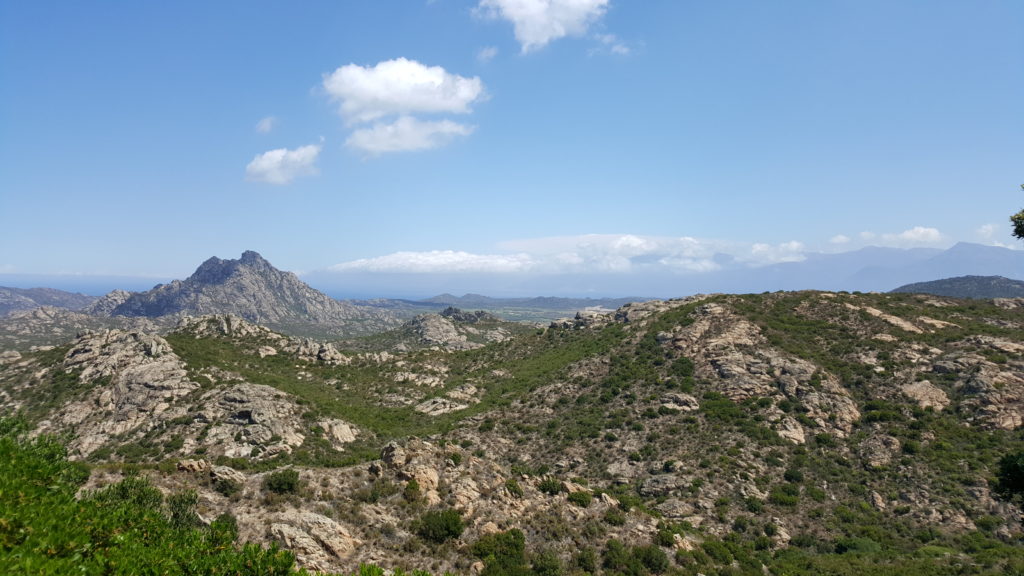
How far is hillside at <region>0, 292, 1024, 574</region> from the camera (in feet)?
82.7

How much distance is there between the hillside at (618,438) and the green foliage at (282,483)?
0.13 meters

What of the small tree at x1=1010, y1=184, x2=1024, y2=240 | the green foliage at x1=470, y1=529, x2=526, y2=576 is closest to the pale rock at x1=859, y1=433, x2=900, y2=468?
the small tree at x1=1010, y1=184, x2=1024, y2=240

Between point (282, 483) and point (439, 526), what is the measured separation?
34.8ft

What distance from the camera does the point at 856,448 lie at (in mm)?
41406

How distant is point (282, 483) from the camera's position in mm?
25531

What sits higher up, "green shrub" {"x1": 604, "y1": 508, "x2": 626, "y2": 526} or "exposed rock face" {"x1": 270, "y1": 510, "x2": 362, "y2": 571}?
"exposed rock face" {"x1": 270, "y1": 510, "x2": 362, "y2": 571}

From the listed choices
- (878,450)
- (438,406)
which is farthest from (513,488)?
(438,406)

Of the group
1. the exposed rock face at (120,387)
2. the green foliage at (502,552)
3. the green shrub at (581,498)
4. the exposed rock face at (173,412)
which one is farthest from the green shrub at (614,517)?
the exposed rock face at (120,387)

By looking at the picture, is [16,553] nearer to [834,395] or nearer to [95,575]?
[95,575]

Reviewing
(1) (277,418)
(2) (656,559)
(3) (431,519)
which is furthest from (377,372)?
(2) (656,559)

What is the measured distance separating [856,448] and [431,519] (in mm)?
44151

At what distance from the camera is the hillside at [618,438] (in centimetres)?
2522

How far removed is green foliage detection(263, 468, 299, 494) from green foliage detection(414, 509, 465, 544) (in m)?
8.48

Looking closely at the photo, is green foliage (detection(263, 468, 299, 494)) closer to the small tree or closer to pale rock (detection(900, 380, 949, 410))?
the small tree
